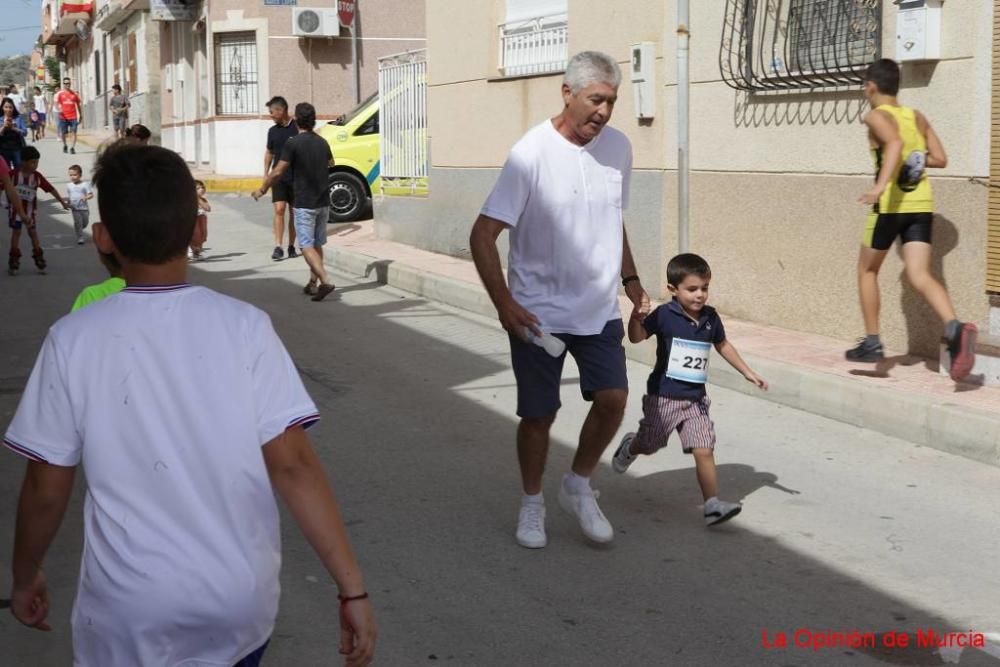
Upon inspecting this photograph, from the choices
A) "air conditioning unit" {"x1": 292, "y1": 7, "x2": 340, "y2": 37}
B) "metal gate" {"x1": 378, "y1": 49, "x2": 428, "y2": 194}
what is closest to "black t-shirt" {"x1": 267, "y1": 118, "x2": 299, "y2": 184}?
"metal gate" {"x1": 378, "y1": 49, "x2": 428, "y2": 194}

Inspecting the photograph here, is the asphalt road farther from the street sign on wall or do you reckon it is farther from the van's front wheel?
the street sign on wall

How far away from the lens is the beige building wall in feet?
27.2

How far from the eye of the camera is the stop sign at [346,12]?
26641 mm

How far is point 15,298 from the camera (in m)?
12.8

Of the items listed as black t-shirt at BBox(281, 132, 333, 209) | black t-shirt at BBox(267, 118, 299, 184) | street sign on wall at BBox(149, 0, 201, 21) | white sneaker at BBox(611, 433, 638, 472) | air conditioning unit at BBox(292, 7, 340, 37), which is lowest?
white sneaker at BBox(611, 433, 638, 472)

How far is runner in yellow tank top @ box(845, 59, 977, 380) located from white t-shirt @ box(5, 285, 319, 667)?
230 inches

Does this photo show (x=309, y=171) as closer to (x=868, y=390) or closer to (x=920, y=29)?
(x=920, y=29)

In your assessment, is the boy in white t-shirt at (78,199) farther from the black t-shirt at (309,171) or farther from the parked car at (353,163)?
the black t-shirt at (309,171)

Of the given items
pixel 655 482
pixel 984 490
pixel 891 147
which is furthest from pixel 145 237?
pixel 891 147

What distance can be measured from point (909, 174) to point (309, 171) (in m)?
6.68

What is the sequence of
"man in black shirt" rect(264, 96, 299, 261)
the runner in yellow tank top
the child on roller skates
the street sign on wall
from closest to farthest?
the runner in yellow tank top
the child on roller skates
"man in black shirt" rect(264, 96, 299, 261)
the street sign on wall

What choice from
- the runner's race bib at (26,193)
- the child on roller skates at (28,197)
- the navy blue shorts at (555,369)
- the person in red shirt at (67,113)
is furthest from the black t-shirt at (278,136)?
the person in red shirt at (67,113)

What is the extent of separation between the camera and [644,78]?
11312mm

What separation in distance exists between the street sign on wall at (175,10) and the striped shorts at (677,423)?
2582 cm
